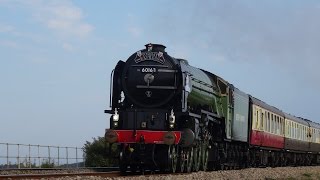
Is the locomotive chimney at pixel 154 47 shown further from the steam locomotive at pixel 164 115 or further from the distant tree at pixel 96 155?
the distant tree at pixel 96 155

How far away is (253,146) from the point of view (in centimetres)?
3222

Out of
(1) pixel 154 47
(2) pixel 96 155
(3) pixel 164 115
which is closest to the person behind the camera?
(3) pixel 164 115

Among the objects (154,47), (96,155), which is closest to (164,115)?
(154,47)

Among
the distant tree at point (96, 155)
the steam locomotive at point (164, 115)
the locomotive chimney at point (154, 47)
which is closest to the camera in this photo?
the steam locomotive at point (164, 115)

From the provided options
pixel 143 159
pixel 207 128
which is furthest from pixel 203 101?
pixel 143 159

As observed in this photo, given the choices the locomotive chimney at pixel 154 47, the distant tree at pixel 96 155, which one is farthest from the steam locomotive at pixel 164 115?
the distant tree at pixel 96 155

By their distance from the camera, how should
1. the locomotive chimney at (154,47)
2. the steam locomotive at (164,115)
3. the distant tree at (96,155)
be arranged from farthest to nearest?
the distant tree at (96,155) < the locomotive chimney at (154,47) < the steam locomotive at (164,115)

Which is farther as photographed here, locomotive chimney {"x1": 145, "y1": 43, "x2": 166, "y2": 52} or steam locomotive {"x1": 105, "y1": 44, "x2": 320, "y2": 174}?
locomotive chimney {"x1": 145, "y1": 43, "x2": 166, "y2": 52}

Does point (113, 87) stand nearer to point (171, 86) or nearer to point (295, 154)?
point (171, 86)

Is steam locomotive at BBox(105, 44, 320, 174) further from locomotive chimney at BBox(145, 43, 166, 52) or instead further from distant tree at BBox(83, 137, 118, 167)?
distant tree at BBox(83, 137, 118, 167)

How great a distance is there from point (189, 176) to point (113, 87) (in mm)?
4912

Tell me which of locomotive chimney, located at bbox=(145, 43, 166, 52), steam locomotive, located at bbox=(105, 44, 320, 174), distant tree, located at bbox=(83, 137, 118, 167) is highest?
locomotive chimney, located at bbox=(145, 43, 166, 52)

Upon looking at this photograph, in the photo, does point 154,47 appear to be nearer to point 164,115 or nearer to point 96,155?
point 164,115

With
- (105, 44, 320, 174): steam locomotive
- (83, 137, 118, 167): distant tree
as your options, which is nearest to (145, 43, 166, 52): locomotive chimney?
(105, 44, 320, 174): steam locomotive
